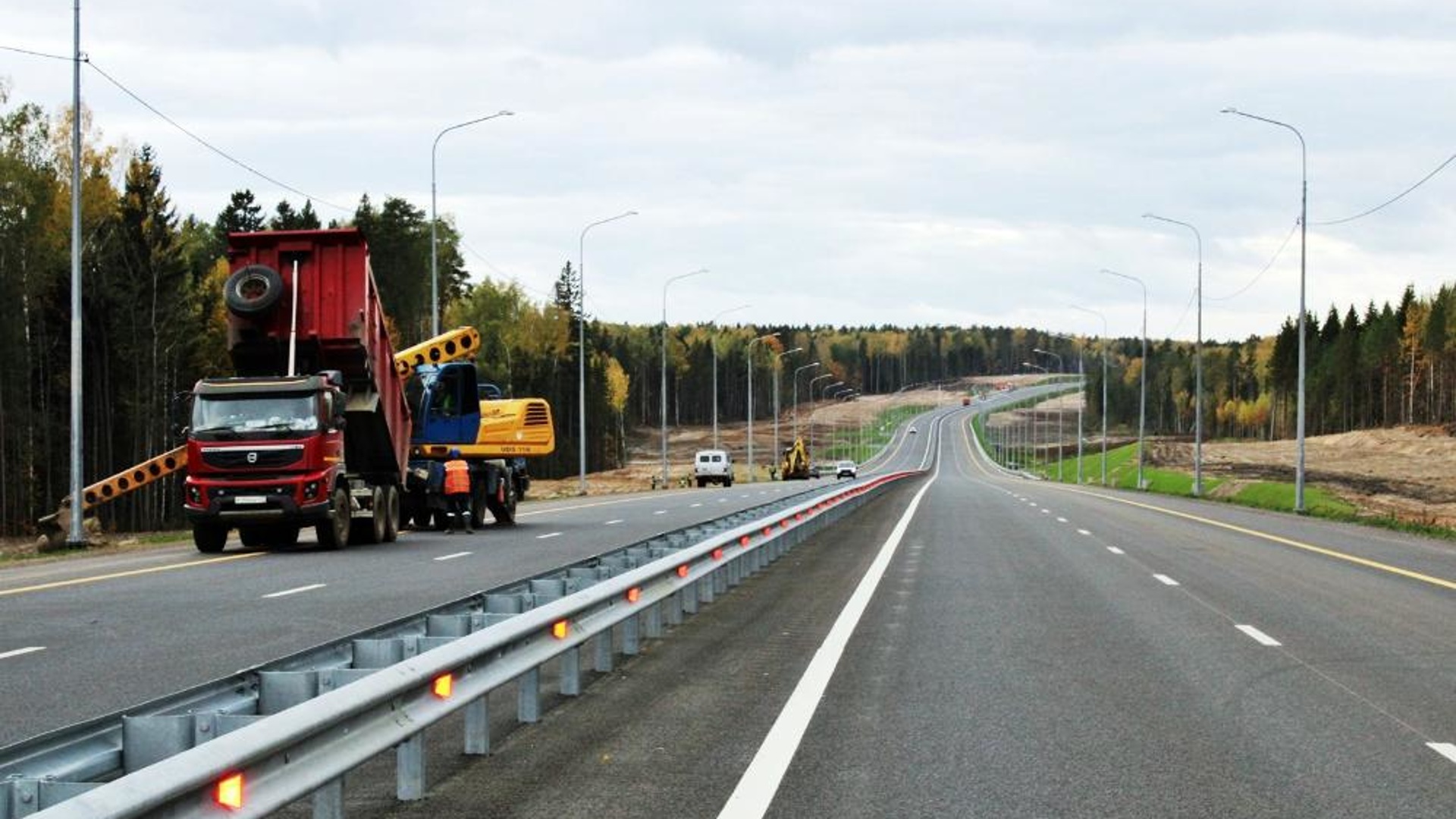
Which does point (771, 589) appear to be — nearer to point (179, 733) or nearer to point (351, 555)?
point (351, 555)

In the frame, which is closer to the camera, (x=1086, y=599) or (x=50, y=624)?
(x=50, y=624)

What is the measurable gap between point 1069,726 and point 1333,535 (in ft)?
82.8

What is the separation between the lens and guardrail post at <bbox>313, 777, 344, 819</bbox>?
6129 millimetres

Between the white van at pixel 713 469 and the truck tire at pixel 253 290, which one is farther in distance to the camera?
the white van at pixel 713 469

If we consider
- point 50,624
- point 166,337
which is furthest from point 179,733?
point 166,337

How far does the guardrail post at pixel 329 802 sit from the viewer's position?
6.13m

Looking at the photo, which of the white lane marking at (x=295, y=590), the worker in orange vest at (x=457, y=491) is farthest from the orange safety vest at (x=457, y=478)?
the white lane marking at (x=295, y=590)

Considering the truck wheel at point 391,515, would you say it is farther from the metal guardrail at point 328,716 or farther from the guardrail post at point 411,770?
the guardrail post at point 411,770

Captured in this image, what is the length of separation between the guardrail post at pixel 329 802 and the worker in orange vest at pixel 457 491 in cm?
2614

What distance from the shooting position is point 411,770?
7250 millimetres

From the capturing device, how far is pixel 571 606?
390 inches

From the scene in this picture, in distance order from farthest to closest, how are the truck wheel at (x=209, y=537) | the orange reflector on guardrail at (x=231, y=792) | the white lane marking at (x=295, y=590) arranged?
the truck wheel at (x=209, y=537) → the white lane marking at (x=295, y=590) → the orange reflector on guardrail at (x=231, y=792)

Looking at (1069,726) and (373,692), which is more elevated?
(373,692)

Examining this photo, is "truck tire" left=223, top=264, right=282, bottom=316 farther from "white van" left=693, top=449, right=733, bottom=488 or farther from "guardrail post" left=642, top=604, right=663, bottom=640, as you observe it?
"white van" left=693, top=449, right=733, bottom=488
